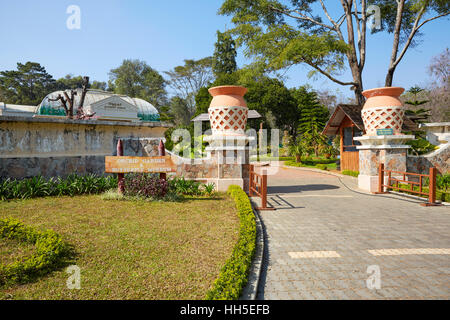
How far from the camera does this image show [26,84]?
4238cm

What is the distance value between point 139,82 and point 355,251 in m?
48.1

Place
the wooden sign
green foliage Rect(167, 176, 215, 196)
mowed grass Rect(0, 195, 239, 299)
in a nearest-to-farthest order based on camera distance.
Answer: mowed grass Rect(0, 195, 239, 299), the wooden sign, green foliage Rect(167, 176, 215, 196)

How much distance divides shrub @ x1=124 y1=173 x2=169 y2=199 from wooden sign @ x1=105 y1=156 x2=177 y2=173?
1.15 ft

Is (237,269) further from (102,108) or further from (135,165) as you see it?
(102,108)

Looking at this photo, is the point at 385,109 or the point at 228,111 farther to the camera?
the point at 385,109

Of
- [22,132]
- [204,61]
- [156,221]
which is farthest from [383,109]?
[204,61]

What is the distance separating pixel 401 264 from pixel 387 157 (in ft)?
24.0

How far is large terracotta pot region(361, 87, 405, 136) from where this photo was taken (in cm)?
977

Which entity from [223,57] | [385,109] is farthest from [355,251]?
[223,57]

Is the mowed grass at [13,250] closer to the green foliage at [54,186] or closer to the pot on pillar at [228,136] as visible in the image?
the green foliage at [54,186]

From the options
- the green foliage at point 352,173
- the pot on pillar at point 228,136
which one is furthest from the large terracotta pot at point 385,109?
the pot on pillar at point 228,136

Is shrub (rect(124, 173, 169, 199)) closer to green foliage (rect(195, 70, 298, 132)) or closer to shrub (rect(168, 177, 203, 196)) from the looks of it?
shrub (rect(168, 177, 203, 196))

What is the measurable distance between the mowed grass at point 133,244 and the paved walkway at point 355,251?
2.77ft

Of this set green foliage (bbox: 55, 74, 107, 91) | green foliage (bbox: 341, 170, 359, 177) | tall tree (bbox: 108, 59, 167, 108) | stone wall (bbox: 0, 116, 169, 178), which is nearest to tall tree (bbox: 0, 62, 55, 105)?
green foliage (bbox: 55, 74, 107, 91)
